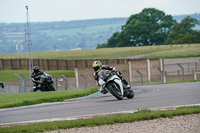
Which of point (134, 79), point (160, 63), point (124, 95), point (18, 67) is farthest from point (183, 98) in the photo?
point (18, 67)

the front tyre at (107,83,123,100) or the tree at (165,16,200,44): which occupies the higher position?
the tree at (165,16,200,44)

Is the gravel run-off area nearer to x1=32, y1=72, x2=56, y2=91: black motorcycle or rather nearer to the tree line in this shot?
x1=32, y1=72, x2=56, y2=91: black motorcycle

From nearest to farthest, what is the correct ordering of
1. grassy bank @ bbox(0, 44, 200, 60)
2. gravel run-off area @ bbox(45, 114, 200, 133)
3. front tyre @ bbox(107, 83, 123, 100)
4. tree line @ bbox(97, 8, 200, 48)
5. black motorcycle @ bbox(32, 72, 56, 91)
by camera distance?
gravel run-off area @ bbox(45, 114, 200, 133)
front tyre @ bbox(107, 83, 123, 100)
black motorcycle @ bbox(32, 72, 56, 91)
grassy bank @ bbox(0, 44, 200, 60)
tree line @ bbox(97, 8, 200, 48)

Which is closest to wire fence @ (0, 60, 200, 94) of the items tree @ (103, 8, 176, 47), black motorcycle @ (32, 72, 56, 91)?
black motorcycle @ (32, 72, 56, 91)

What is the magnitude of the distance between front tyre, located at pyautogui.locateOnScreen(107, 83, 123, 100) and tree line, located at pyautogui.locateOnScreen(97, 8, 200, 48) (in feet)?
282

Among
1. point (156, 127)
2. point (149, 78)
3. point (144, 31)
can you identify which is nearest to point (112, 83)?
point (156, 127)

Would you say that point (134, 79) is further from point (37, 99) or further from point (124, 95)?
point (124, 95)

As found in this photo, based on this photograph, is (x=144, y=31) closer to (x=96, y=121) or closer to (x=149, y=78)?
(x=149, y=78)

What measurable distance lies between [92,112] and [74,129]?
10.5 ft

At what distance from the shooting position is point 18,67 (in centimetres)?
6378

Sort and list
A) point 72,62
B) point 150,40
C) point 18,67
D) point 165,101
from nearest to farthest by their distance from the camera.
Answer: point 165,101, point 72,62, point 18,67, point 150,40

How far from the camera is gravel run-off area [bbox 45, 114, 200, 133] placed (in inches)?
407

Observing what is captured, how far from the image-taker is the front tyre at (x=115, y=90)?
680 inches

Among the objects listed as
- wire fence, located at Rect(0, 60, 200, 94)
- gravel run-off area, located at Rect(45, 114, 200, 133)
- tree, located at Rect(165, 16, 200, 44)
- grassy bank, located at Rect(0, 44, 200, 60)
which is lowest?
gravel run-off area, located at Rect(45, 114, 200, 133)
